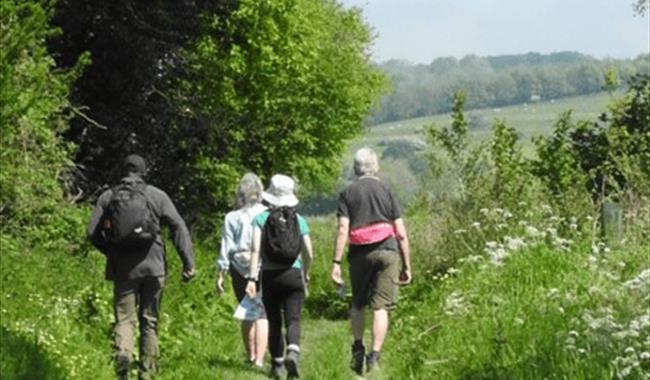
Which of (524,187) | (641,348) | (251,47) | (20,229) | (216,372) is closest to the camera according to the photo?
(641,348)

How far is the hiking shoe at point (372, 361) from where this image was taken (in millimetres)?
11789

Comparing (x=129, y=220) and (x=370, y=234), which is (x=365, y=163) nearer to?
(x=370, y=234)

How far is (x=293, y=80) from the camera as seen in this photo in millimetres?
49125

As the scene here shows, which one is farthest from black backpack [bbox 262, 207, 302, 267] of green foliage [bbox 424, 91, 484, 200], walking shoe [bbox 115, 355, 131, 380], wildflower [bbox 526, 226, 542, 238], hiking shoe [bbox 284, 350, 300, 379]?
green foliage [bbox 424, 91, 484, 200]

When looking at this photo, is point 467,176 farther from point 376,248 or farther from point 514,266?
point 376,248

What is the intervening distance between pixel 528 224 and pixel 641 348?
7.12m

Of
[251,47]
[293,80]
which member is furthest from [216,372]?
[293,80]

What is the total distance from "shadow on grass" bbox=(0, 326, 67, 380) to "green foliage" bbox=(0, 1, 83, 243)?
4085 millimetres

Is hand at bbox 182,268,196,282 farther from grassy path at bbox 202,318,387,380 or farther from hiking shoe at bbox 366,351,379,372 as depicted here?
hiking shoe at bbox 366,351,379,372

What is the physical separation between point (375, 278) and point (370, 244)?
1.05 ft

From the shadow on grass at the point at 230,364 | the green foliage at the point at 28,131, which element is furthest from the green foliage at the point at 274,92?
the shadow on grass at the point at 230,364

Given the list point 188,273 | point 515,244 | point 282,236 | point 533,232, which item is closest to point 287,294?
point 282,236

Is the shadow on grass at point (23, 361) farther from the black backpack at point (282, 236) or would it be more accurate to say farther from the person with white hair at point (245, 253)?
the person with white hair at point (245, 253)

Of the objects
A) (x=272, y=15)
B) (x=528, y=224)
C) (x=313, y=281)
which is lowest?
(x=313, y=281)
